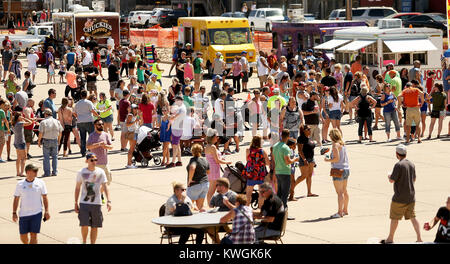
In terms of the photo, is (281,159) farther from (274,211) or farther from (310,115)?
(310,115)

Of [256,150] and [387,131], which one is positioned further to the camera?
[387,131]

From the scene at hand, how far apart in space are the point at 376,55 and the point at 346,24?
8.30m

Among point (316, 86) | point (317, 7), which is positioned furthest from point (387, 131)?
point (317, 7)

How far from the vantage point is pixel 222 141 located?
820 inches

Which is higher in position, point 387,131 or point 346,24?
point 346,24

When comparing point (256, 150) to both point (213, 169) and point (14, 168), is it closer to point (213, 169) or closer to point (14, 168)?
point (213, 169)

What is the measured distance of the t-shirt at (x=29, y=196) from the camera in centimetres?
1197

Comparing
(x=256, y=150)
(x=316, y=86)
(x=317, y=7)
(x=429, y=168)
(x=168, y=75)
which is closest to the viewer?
(x=256, y=150)

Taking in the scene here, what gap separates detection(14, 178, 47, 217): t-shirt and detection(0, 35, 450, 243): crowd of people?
12 cm

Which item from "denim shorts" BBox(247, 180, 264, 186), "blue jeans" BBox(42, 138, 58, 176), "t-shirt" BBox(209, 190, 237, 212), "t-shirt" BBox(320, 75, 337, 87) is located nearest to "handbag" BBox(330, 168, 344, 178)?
"denim shorts" BBox(247, 180, 264, 186)

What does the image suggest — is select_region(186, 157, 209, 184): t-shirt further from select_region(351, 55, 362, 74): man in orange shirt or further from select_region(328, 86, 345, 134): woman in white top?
select_region(351, 55, 362, 74): man in orange shirt

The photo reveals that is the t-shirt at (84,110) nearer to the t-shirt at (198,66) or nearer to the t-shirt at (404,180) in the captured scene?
the t-shirt at (404,180)

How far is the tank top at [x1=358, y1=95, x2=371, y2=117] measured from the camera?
21672mm
